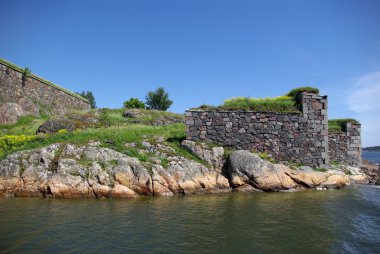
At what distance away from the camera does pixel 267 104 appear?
22172 millimetres

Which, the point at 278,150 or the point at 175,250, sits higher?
the point at 278,150

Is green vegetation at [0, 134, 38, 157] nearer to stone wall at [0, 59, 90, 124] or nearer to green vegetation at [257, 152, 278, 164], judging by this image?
stone wall at [0, 59, 90, 124]

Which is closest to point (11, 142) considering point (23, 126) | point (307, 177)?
point (23, 126)

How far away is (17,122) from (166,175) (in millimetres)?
21975

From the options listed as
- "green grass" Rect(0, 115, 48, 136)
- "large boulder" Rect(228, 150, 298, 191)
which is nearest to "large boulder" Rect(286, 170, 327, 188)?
"large boulder" Rect(228, 150, 298, 191)

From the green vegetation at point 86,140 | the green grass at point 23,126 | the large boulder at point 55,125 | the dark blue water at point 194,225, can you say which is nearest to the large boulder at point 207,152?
the green vegetation at point 86,140

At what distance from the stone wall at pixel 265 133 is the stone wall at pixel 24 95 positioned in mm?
21649

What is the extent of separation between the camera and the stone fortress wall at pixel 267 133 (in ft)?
69.1

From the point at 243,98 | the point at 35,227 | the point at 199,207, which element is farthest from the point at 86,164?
the point at 243,98

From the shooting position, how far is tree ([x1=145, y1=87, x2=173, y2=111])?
65.9 meters

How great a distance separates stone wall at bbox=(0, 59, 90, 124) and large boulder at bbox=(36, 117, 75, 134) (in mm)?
5668

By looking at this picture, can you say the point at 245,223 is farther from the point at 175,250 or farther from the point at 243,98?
the point at 243,98

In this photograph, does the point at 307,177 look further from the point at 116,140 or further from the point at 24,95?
the point at 24,95

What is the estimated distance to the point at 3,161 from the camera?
56.6 ft
